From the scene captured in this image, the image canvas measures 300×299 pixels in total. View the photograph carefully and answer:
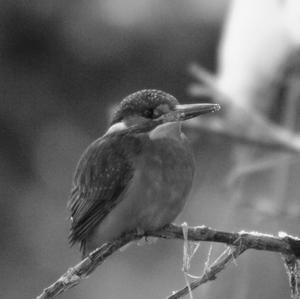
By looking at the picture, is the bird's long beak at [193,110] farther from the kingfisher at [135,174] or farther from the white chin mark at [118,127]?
the white chin mark at [118,127]

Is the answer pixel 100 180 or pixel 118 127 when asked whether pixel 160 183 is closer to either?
pixel 100 180

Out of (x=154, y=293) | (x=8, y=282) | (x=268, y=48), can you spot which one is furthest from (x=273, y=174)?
(x=8, y=282)

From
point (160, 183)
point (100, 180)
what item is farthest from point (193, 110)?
point (100, 180)

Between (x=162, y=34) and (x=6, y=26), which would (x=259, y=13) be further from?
(x=6, y=26)

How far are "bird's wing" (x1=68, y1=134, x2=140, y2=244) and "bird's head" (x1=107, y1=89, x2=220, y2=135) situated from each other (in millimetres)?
91

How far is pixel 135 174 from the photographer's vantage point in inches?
154

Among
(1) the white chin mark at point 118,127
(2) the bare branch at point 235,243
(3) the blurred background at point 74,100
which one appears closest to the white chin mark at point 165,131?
(1) the white chin mark at point 118,127

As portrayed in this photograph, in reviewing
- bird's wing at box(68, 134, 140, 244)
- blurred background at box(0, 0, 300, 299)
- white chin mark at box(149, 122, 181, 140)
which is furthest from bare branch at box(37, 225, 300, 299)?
blurred background at box(0, 0, 300, 299)

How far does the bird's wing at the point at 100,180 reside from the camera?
3953 mm

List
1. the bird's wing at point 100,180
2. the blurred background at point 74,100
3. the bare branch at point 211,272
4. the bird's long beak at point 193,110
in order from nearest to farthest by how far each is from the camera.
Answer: the bare branch at point 211,272
the bird's long beak at point 193,110
the bird's wing at point 100,180
the blurred background at point 74,100

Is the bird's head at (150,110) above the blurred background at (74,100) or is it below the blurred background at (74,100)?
below

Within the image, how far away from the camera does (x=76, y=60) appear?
9.44 m

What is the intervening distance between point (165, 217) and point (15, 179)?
559cm

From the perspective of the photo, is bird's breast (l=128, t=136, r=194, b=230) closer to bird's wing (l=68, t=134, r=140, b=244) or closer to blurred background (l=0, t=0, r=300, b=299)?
bird's wing (l=68, t=134, r=140, b=244)
